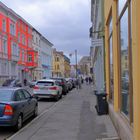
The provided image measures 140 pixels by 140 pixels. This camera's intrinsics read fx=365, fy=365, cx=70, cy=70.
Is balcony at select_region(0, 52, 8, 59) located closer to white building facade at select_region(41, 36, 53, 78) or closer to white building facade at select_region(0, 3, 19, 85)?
white building facade at select_region(0, 3, 19, 85)

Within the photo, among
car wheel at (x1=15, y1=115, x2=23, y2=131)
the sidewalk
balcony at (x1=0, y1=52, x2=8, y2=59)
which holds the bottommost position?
the sidewalk

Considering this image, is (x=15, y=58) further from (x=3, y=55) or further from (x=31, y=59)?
(x=31, y=59)

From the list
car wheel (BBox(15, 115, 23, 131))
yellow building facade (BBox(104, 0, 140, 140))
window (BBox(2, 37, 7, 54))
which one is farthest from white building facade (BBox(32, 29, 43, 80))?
yellow building facade (BBox(104, 0, 140, 140))

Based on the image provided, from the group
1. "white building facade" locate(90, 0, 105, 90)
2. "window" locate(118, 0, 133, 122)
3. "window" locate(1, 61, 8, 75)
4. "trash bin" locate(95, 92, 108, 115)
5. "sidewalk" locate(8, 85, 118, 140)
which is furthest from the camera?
"window" locate(1, 61, 8, 75)

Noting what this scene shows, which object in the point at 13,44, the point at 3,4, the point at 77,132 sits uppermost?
the point at 3,4

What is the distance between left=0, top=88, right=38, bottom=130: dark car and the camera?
1078 centimetres

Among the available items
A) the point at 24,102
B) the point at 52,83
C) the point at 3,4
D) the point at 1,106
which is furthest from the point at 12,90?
the point at 3,4

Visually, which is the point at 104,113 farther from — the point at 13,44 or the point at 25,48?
the point at 25,48

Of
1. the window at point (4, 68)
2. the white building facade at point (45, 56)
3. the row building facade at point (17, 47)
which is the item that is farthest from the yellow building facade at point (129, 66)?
Result: the white building facade at point (45, 56)

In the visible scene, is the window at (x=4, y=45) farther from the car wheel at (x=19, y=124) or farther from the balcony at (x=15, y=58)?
the car wheel at (x=19, y=124)

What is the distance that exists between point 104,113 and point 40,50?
7373 cm

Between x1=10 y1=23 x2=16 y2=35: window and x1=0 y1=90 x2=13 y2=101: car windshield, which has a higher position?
x1=10 y1=23 x2=16 y2=35: window

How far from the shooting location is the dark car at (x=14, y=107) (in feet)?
35.4

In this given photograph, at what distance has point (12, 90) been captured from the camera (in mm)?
12273
